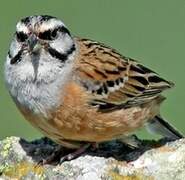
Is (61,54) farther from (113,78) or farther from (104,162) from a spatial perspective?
(104,162)

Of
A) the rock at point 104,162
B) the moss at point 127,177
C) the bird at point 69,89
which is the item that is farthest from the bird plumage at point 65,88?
the moss at point 127,177

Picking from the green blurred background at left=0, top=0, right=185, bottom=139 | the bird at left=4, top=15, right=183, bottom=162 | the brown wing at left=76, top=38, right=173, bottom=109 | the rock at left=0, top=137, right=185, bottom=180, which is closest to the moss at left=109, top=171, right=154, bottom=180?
the rock at left=0, top=137, right=185, bottom=180

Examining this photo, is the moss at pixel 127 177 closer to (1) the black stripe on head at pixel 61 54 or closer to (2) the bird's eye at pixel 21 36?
(1) the black stripe on head at pixel 61 54

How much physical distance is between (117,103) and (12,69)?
3.02ft

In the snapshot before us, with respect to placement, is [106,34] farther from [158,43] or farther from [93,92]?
[93,92]

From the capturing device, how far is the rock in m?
9.55

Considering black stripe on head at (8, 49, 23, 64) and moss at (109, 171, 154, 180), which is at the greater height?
black stripe on head at (8, 49, 23, 64)

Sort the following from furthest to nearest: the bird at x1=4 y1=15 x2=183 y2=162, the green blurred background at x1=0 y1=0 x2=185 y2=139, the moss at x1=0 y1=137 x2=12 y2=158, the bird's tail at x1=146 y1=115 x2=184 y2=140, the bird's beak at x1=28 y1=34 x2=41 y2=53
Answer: the green blurred background at x1=0 y1=0 x2=185 y2=139
the bird's tail at x1=146 y1=115 x2=184 y2=140
the moss at x1=0 y1=137 x2=12 y2=158
the bird at x1=4 y1=15 x2=183 y2=162
the bird's beak at x1=28 y1=34 x2=41 y2=53

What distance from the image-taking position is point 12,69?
32.7ft

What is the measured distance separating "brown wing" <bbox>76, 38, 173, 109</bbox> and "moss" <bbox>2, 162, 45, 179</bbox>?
2.36 ft

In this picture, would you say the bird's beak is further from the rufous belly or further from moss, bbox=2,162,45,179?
moss, bbox=2,162,45,179

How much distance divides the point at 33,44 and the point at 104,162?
40.8 inches

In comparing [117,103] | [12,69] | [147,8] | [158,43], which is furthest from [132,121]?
[147,8]

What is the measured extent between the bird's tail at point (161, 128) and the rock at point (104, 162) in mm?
217
